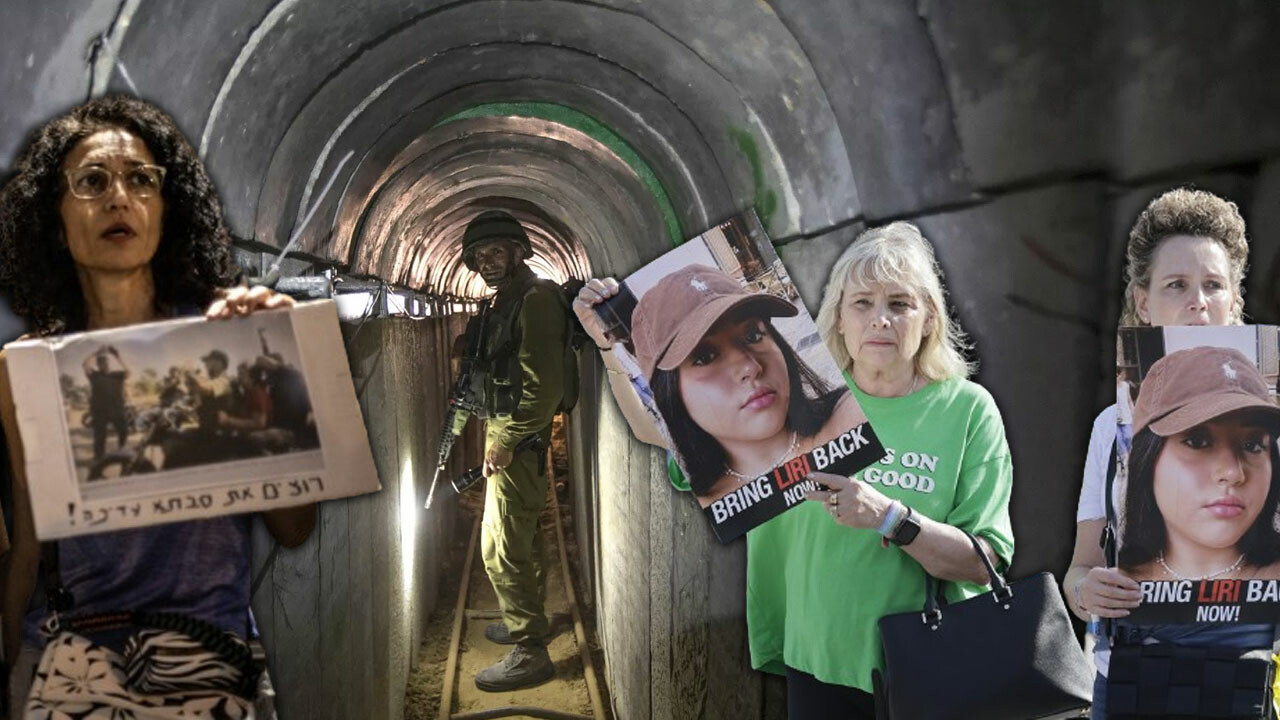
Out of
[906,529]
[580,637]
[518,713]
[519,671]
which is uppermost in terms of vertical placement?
[906,529]

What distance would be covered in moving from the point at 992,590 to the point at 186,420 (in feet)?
5.41

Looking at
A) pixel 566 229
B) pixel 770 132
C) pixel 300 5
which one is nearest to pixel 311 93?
pixel 300 5

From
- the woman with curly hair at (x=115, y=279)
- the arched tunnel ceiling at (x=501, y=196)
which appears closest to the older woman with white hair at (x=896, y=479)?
the woman with curly hair at (x=115, y=279)

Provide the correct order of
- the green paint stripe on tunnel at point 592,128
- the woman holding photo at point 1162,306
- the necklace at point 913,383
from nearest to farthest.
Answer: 1. the woman holding photo at point 1162,306
2. the necklace at point 913,383
3. the green paint stripe on tunnel at point 592,128

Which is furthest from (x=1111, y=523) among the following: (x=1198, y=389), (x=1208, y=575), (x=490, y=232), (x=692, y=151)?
(x=490, y=232)

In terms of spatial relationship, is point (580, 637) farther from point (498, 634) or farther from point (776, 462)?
point (776, 462)

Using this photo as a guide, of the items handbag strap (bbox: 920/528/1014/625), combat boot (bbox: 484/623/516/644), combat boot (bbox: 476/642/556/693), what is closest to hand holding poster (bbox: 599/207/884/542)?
handbag strap (bbox: 920/528/1014/625)

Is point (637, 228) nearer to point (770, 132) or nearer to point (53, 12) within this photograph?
point (770, 132)

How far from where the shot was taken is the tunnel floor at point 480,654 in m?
7.07

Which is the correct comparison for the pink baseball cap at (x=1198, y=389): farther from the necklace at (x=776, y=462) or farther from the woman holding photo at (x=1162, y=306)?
the necklace at (x=776, y=462)

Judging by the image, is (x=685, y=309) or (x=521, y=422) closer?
(x=685, y=309)

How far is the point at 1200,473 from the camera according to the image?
2.05 meters

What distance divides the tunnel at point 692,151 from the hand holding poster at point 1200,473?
0.13 meters

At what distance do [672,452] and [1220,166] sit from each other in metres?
1.23
